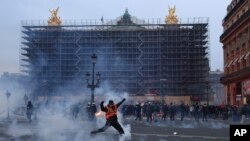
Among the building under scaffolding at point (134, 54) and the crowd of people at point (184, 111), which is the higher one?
the building under scaffolding at point (134, 54)

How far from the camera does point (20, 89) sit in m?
35.9

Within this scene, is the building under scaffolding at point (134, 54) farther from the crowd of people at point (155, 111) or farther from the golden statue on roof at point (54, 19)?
the crowd of people at point (155, 111)

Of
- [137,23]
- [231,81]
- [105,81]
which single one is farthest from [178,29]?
[231,81]

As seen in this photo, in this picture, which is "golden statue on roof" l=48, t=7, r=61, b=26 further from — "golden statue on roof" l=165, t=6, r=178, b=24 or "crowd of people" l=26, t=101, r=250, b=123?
"crowd of people" l=26, t=101, r=250, b=123

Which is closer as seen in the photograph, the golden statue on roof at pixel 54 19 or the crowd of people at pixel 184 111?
the crowd of people at pixel 184 111

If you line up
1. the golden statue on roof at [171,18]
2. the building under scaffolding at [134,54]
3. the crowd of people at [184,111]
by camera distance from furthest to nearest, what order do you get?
the golden statue on roof at [171,18], the building under scaffolding at [134,54], the crowd of people at [184,111]

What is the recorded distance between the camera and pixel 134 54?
8162 cm

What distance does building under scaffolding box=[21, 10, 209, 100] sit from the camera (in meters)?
78.8

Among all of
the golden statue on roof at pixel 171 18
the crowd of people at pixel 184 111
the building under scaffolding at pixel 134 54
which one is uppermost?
the golden statue on roof at pixel 171 18

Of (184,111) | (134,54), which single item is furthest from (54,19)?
(184,111)

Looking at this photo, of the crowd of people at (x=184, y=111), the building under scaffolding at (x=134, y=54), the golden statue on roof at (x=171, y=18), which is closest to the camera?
the crowd of people at (x=184, y=111)

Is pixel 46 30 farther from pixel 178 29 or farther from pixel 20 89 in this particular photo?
pixel 20 89

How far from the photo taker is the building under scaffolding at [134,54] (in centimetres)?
7875

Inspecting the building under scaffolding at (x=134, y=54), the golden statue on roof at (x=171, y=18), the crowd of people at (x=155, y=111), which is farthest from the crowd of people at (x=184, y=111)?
the golden statue on roof at (x=171, y=18)
